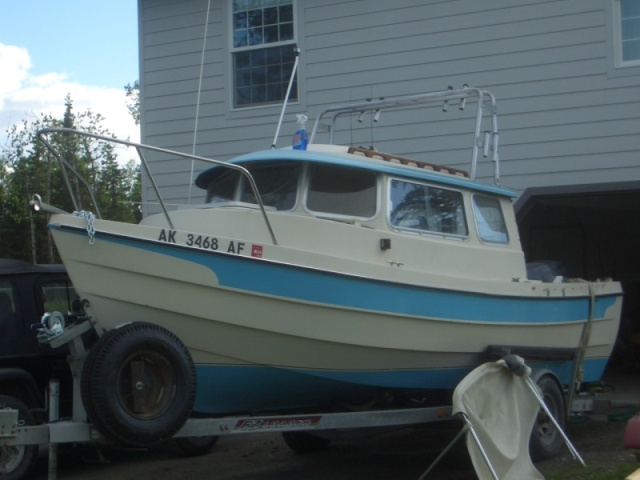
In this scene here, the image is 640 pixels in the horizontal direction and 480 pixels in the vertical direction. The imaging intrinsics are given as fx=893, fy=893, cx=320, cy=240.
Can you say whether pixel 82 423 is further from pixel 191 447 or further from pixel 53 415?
pixel 191 447

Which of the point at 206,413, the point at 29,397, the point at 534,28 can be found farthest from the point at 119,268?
the point at 534,28

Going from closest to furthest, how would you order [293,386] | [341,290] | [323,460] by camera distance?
[341,290]
[293,386]
[323,460]

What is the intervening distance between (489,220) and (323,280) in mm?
2632

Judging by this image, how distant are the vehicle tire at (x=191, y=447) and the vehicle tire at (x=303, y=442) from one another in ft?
2.69

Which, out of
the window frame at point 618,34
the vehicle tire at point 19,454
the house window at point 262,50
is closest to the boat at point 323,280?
the vehicle tire at point 19,454

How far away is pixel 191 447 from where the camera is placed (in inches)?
366

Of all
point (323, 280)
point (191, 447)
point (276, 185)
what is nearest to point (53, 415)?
point (323, 280)

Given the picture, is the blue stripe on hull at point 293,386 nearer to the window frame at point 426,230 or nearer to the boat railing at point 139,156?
the boat railing at point 139,156

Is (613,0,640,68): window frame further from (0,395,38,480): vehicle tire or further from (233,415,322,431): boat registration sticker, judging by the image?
(0,395,38,480): vehicle tire

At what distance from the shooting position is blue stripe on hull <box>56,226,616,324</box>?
624 cm

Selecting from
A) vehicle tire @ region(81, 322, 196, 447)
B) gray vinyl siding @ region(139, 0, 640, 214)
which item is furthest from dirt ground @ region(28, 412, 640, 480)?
gray vinyl siding @ region(139, 0, 640, 214)

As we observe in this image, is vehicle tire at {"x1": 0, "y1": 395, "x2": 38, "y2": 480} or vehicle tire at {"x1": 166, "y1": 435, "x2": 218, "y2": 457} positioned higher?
vehicle tire at {"x1": 0, "y1": 395, "x2": 38, "y2": 480}

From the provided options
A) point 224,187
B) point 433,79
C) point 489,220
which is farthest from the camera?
point 433,79

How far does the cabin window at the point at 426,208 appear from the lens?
7.56 metres
